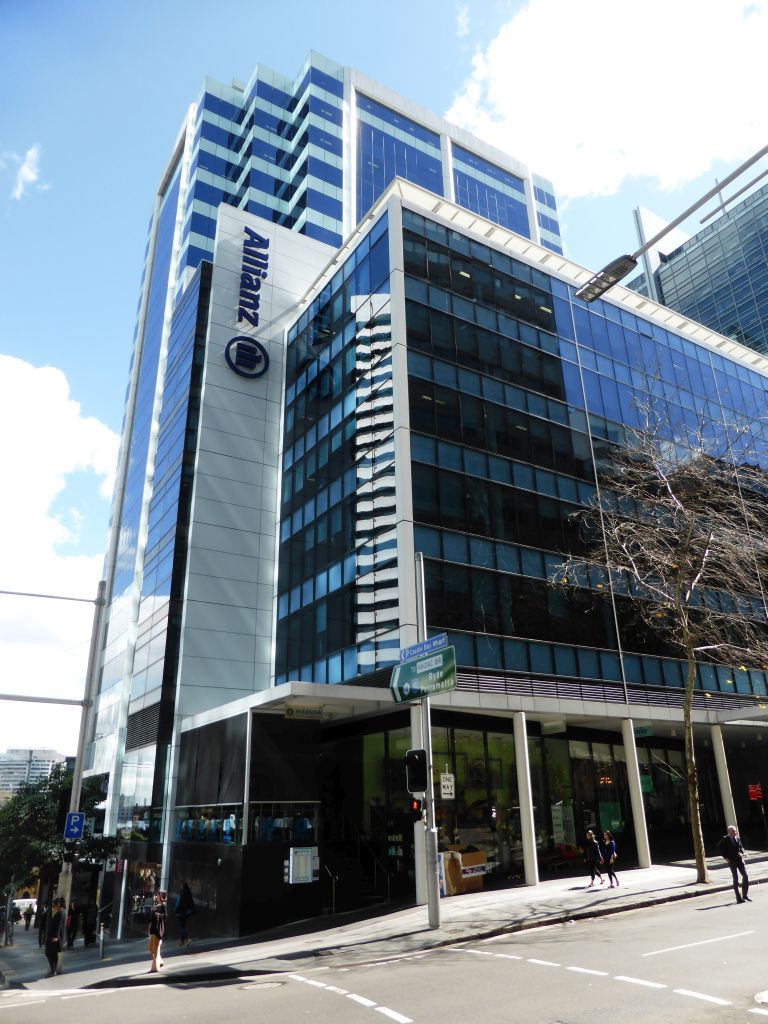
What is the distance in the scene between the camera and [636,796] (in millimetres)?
27906

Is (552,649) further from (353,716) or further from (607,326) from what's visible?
(607,326)

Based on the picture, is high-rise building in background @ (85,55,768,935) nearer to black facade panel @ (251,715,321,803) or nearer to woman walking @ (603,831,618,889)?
black facade panel @ (251,715,321,803)

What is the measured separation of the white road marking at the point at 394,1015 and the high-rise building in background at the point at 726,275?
10628 centimetres

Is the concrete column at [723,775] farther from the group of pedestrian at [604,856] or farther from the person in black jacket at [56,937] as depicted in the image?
the person in black jacket at [56,937]

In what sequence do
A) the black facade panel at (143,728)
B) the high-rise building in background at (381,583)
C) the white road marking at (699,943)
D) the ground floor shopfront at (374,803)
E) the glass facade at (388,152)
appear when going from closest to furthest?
1. the white road marking at (699,943)
2. the ground floor shopfront at (374,803)
3. the high-rise building in background at (381,583)
4. the black facade panel at (143,728)
5. the glass facade at (388,152)

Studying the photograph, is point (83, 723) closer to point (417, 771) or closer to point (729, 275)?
point (417, 771)

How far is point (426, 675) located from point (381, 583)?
31.1 ft

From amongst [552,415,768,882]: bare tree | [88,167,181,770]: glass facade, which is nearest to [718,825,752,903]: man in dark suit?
[552,415,768,882]: bare tree

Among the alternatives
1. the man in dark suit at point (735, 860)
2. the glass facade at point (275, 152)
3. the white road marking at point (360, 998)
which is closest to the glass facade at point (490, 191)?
the glass facade at point (275, 152)

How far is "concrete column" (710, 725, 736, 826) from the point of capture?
98.6 feet

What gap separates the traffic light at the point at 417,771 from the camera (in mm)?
17609

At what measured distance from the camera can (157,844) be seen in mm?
30531

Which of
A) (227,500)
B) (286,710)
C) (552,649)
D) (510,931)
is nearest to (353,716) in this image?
(286,710)

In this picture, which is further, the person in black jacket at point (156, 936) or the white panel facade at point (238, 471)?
the white panel facade at point (238, 471)
